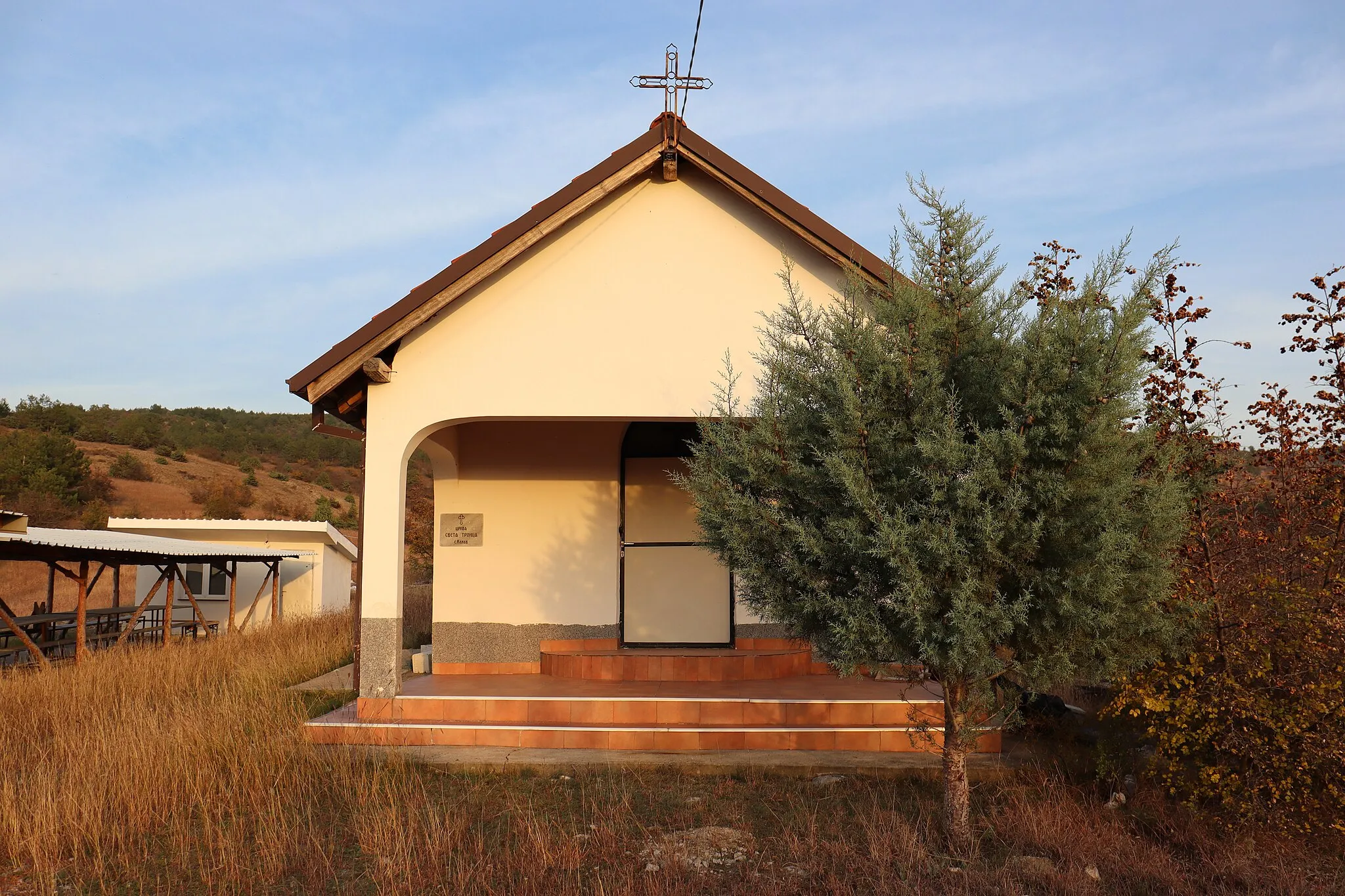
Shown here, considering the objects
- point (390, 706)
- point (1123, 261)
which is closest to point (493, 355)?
point (390, 706)

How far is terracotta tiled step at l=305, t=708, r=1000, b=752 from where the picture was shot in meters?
7.46

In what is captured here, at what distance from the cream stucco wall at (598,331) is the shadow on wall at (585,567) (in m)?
2.31

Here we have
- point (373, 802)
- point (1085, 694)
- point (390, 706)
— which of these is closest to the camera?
point (373, 802)

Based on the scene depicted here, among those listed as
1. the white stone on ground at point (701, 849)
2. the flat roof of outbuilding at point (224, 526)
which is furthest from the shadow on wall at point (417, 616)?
the white stone on ground at point (701, 849)

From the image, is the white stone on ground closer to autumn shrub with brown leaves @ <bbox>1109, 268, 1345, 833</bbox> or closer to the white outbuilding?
autumn shrub with brown leaves @ <bbox>1109, 268, 1345, 833</bbox>

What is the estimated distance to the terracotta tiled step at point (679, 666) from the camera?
9148 millimetres

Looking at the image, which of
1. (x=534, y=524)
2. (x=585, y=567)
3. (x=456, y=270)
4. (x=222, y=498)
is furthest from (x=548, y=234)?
(x=222, y=498)

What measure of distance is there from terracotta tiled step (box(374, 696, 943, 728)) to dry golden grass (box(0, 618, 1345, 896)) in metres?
0.79

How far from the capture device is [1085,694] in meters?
9.18

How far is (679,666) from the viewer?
30.1 ft

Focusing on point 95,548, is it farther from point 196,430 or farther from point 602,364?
point 196,430

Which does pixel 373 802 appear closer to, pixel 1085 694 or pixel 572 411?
pixel 572 411

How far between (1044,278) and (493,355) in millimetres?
4461

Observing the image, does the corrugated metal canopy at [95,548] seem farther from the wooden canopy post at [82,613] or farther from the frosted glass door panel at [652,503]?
the frosted glass door panel at [652,503]
